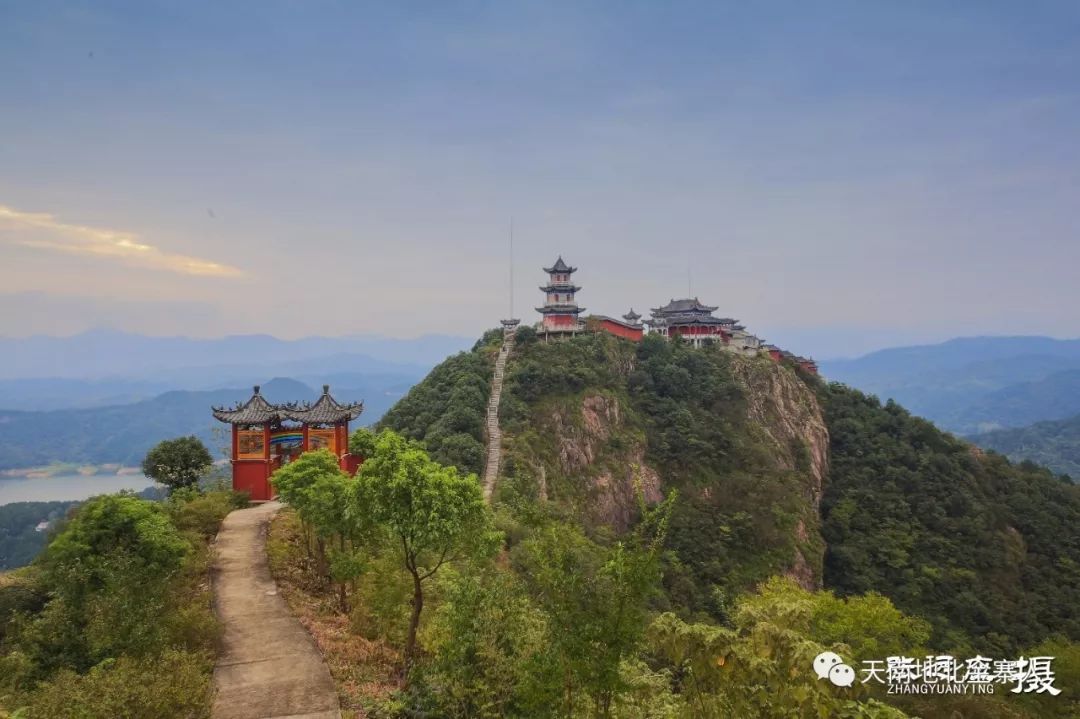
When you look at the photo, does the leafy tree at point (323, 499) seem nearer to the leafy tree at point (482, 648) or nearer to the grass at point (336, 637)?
the grass at point (336, 637)

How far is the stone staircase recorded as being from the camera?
3538cm

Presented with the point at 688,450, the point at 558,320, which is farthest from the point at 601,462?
the point at 558,320

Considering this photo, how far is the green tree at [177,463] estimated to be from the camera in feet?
81.1

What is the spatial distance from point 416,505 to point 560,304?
1800 inches

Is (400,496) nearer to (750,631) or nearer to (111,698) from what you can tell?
(111,698)

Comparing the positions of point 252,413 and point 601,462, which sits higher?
point 252,413

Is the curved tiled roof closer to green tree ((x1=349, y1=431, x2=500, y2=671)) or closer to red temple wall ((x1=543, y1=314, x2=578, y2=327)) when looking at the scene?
green tree ((x1=349, y1=431, x2=500, y2=671))

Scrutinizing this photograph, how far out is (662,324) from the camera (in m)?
62.7

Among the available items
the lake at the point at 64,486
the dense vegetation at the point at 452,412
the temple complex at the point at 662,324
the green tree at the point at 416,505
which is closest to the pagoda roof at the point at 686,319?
the temple complex at the point at 662,324

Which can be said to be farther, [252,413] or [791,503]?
[791,503]

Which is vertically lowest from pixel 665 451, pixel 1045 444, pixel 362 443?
pixel 1045 444

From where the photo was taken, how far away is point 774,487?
42.9 metres

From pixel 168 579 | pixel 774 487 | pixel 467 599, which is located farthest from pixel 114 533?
pixel 774 487

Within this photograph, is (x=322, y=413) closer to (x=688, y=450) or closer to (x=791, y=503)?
(x=688, y=450)
